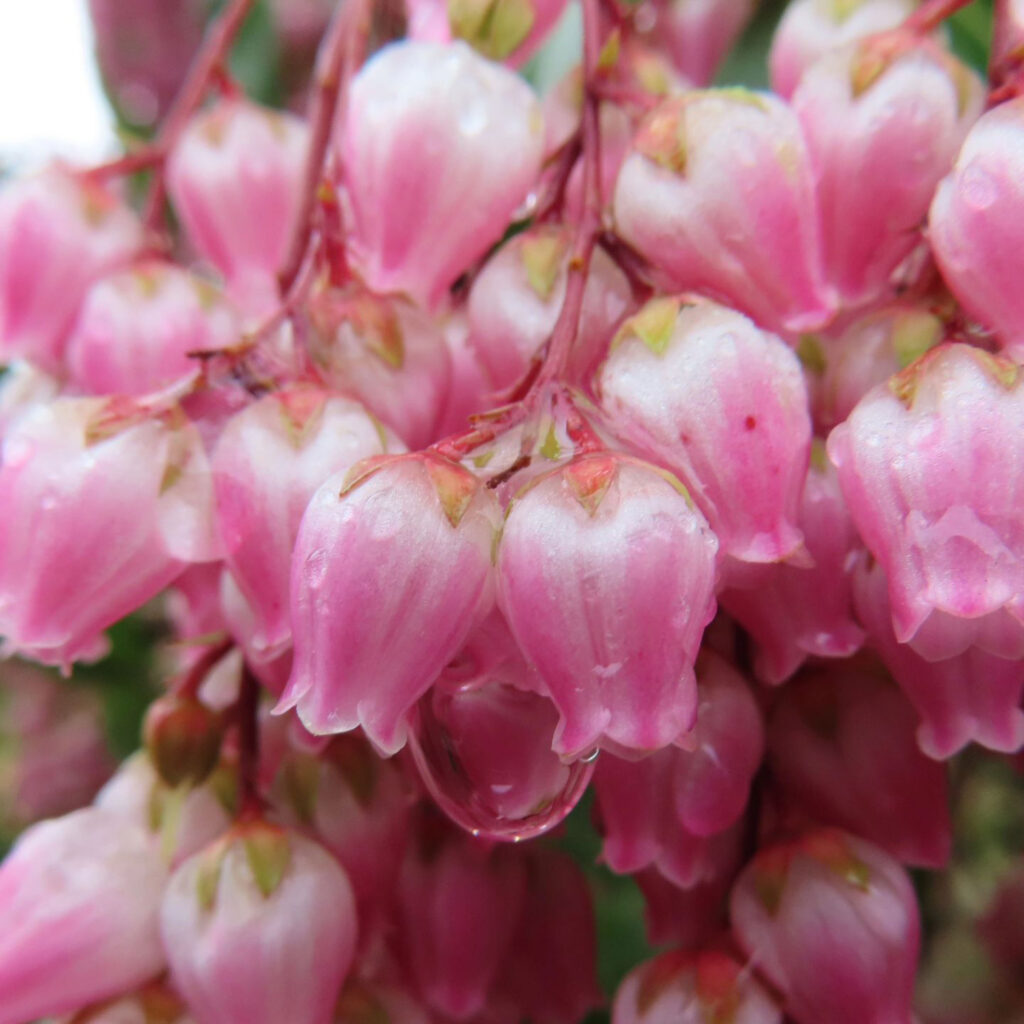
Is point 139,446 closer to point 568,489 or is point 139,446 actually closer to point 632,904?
point 568,489

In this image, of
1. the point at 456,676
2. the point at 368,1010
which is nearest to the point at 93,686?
the point at 368,1010

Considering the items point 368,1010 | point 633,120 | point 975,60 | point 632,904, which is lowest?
point 632,904

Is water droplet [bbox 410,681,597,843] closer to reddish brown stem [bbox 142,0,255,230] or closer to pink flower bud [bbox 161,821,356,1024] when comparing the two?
pink flower bud [bbox 161,821,356,1024]

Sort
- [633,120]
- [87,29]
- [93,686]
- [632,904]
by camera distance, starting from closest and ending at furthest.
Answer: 1. [633,120]
2. [632,904]
3. [93,686]
4. [87,29]

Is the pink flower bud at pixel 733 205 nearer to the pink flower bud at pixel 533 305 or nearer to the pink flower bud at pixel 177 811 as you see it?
the pink flower bud at pixel 533 305

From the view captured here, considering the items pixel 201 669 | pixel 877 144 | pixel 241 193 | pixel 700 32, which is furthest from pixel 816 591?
pixel 700 32

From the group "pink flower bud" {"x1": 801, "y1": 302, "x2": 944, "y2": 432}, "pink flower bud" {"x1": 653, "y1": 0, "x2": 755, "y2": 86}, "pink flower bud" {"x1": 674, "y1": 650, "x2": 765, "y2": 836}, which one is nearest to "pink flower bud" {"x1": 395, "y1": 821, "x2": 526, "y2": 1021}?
"pink flower bud" {"x1": 674, "y1": 650, "x2": 765, "y2": 836}

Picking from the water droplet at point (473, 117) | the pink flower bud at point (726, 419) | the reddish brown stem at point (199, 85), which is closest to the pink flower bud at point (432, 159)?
the water droplet at point (473, 117)
